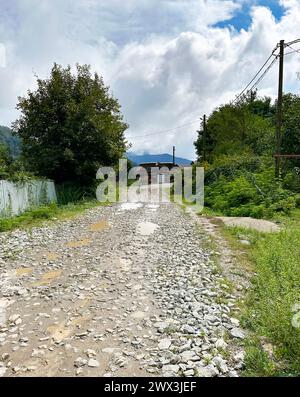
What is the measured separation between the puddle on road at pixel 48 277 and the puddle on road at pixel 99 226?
12.9 ft

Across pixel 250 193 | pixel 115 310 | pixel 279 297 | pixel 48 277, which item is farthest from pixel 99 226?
pixel 279 297

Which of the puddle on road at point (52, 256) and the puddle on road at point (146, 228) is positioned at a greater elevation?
the puddle on road at point (146, 228)

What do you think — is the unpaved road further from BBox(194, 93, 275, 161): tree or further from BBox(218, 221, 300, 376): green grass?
BBox(194, 93, 275, 161): tree

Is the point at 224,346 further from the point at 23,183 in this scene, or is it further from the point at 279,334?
the point at 23,183

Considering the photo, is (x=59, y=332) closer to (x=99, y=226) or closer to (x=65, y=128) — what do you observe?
(x=99, y=226)

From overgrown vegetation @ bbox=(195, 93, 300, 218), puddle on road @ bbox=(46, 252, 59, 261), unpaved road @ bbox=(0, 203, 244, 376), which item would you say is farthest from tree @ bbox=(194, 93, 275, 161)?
puddle on road @ bbox=(46, 252, 59, 261)

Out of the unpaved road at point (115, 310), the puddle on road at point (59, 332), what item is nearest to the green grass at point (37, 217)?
the unpaved road at point (115, 310)

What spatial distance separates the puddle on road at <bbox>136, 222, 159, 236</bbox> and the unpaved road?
117 cm

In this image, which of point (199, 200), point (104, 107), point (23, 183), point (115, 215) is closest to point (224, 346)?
point (115, 215)

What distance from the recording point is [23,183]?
42.4ft

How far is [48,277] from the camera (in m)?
5.83

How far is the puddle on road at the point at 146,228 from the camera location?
31.4 feet

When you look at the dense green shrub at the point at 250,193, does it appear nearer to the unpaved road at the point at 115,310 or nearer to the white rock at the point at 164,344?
the unpaved road at the point at 115,310

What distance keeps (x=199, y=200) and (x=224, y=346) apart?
1495cm
